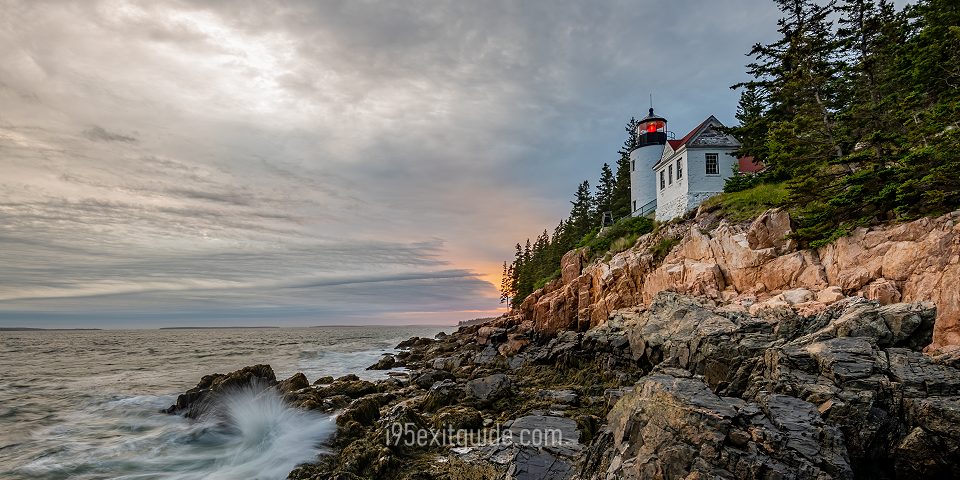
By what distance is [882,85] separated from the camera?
73.6 feet

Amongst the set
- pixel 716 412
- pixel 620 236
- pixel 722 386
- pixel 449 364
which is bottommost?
pixel 449 364

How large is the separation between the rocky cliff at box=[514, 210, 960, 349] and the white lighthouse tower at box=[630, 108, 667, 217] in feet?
32.8

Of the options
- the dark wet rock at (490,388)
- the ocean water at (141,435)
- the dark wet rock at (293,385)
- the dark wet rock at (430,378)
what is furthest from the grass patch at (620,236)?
the ocean water at (141,435)

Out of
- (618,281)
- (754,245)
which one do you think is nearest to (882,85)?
(754,245)

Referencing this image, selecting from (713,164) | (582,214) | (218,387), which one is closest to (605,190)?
(582,214)

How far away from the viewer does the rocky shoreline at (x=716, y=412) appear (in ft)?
21.6

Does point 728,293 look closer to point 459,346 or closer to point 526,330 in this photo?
point 526,330

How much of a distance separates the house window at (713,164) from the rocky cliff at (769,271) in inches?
238

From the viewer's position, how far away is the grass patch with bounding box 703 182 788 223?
21.4 m

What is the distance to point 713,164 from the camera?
2948 cm

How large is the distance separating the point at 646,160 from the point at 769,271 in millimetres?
21675

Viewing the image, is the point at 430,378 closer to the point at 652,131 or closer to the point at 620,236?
the point at 620,236

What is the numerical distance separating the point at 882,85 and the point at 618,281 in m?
16.3

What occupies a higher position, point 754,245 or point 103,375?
point 754,245
